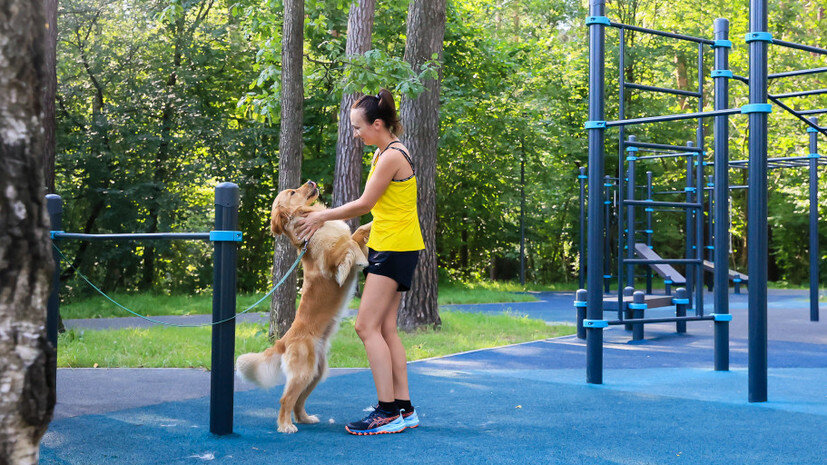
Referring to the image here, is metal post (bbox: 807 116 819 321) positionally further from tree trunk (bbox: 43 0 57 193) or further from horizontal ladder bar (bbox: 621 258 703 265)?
tree trunk (bbox: 43 0 57 193)

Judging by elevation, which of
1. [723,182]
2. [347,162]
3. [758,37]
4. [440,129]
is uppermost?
[440,129]

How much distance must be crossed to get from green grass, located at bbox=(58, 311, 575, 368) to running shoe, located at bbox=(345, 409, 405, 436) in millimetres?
2526

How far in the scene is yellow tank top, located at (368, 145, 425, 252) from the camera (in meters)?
3.91

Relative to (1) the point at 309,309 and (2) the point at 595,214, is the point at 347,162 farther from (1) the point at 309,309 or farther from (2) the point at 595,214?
(1) the point at 309,309

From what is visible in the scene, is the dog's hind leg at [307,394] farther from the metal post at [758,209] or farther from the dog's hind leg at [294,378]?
the metal post at [758,209]

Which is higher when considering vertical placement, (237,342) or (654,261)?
(654,261)

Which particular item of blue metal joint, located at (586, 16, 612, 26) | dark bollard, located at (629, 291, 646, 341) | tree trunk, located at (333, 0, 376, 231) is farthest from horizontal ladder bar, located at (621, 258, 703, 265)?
tree trunk, located at (333, 0, 376, 231)

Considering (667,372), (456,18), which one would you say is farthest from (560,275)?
(667,372)

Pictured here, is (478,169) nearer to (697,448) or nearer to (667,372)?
(667,372)

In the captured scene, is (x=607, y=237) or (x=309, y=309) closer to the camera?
(x=309, y=309)

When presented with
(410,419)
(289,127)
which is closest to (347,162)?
(289,127)

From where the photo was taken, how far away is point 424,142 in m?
8.70

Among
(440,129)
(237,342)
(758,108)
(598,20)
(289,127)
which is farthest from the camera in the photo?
(440,129)

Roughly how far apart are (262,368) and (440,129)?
14.6 meters
